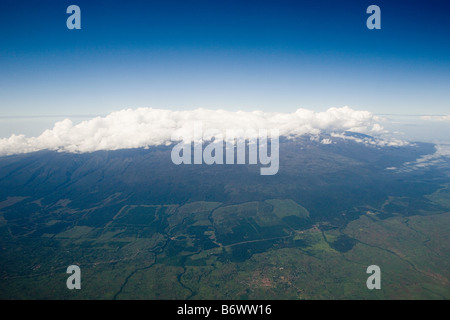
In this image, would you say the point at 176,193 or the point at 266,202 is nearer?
the point at 266,202

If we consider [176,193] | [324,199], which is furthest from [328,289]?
[176,193]

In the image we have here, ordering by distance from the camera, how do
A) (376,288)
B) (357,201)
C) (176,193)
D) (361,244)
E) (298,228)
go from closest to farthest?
1. (376,288)
2. (361,244)
3. (298,228)
4. (357,201)
5. (176,193)
